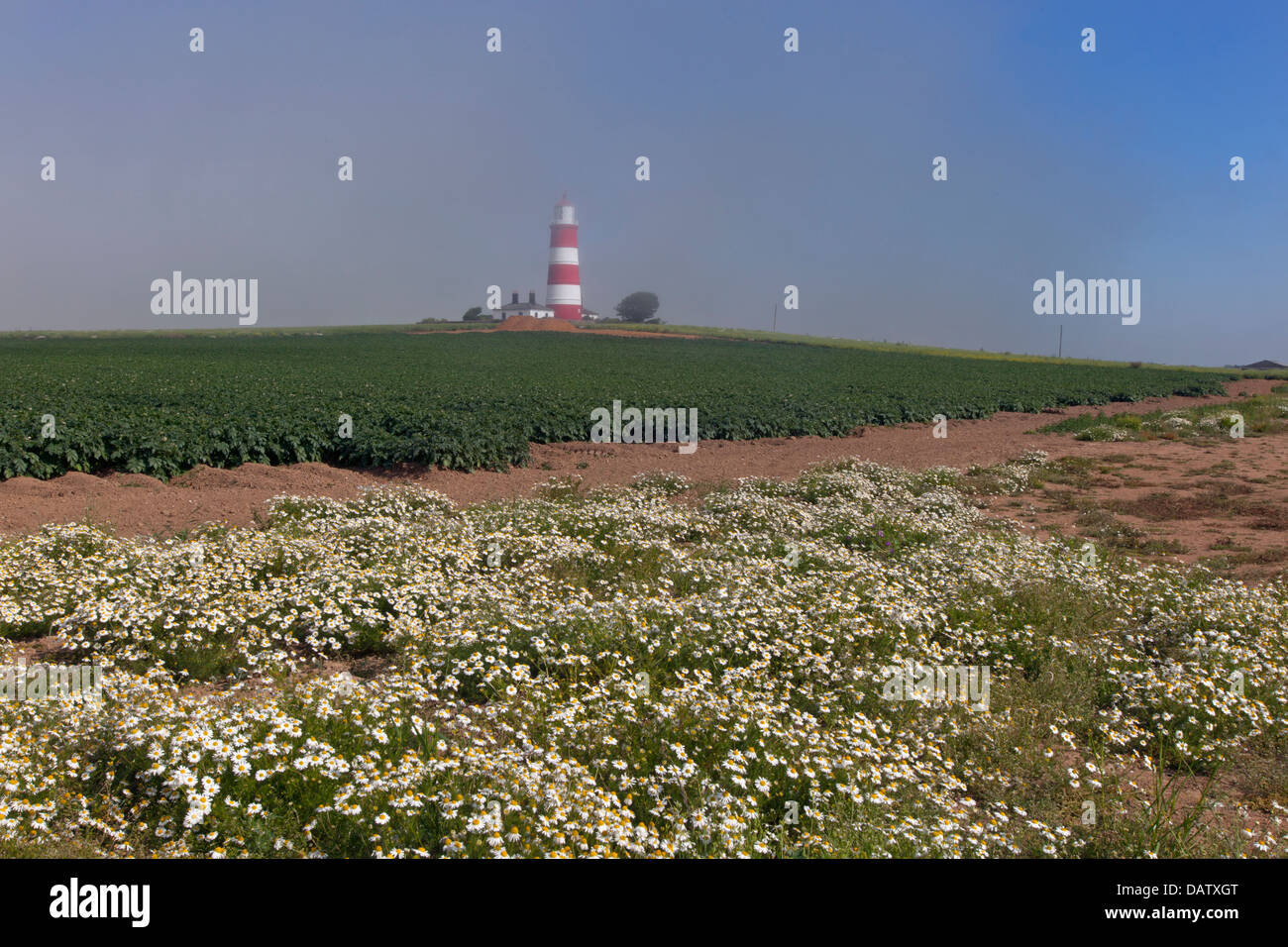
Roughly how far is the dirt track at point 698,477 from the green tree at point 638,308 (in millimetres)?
107247

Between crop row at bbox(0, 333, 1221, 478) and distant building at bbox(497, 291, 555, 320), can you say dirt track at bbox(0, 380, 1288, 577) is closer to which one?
crop row at bbox(0, 333, 1221, 478)

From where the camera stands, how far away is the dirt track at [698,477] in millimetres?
10766

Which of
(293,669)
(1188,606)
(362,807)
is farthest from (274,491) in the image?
(1188,606)

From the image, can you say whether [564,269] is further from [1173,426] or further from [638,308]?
[1173,426]

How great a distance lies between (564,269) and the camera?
98.9 metres

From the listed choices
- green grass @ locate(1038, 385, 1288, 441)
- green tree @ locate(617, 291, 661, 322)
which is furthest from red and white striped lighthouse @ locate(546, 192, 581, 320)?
green grass @ locate(1038, 385, 1288, 441)

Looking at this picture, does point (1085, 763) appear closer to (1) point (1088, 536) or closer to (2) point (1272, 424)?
(1) point (1088, 536)

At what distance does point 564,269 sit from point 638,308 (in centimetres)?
3291

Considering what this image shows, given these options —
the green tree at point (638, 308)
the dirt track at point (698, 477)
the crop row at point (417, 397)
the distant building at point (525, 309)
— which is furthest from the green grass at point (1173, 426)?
the green tree at point (638, 308)

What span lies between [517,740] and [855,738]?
1894 mm

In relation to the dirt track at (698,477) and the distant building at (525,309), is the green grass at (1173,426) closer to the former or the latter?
the dirt track at (698,477)

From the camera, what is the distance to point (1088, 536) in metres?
11.5

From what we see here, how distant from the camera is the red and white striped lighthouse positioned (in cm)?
9644
